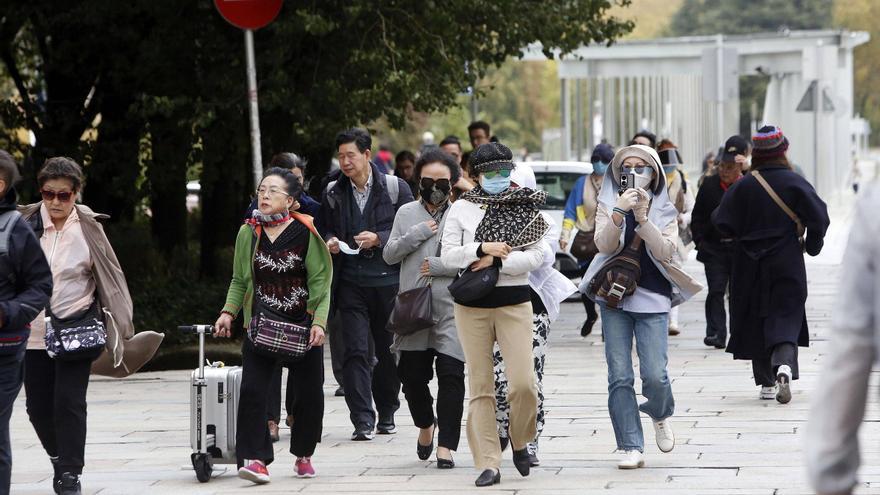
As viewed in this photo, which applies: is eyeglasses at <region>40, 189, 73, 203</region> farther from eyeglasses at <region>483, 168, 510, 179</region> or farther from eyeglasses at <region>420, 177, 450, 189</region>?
eyeglasses at <region>483, 168, 510, 179</region>

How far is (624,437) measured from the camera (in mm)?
8094

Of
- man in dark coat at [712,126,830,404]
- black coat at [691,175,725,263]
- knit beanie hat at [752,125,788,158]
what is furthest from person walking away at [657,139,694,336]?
knit beanie hat at [752,125,788,158]

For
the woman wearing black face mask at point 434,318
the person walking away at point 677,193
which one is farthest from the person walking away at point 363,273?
the person walking away at point 677,193

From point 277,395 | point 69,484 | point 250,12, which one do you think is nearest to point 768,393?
point 277,395

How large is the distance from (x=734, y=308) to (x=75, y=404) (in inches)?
179

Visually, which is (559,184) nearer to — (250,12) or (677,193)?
(677,193)

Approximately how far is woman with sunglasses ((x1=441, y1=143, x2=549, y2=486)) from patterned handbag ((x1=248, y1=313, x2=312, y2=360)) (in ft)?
2.51

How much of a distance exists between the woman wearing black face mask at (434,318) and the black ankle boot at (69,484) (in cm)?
177

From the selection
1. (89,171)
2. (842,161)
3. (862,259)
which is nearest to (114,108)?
(89,171)

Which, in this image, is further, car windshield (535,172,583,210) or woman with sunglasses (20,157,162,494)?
car windshield (535,172,583,210)

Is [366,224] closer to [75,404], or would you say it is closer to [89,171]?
[75,404]

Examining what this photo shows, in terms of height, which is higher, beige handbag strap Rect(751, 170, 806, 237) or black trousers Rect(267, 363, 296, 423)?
beige handbag strap Rect(751, 170, 806, 237)

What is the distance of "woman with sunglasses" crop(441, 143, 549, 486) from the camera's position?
766 centimetres

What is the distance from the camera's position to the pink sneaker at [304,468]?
8.20 meters
